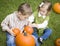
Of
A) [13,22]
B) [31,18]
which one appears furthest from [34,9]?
[13,22]

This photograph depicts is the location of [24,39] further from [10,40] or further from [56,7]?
[56,7]

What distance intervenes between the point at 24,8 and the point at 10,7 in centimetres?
22

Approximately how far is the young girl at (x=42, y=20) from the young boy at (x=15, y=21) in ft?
0.18

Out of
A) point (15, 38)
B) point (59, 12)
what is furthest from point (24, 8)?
point (59, 12)

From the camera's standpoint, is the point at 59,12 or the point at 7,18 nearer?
Result: the point at 7,18

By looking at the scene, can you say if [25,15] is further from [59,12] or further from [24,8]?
[59,12]

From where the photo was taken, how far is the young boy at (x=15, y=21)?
6.15ft

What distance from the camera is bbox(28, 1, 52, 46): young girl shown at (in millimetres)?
1945

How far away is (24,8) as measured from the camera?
6.10ft

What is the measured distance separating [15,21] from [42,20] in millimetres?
163

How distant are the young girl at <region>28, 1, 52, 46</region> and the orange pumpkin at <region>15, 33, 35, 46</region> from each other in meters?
0.11

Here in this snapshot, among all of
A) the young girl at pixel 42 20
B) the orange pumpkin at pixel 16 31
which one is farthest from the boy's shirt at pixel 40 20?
the orange pumpkin at pixel 16 31

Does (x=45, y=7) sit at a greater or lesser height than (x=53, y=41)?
greater

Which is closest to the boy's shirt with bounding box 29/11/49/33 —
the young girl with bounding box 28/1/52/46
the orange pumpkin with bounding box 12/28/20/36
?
the young girl with bounding box 28/1/52/46
